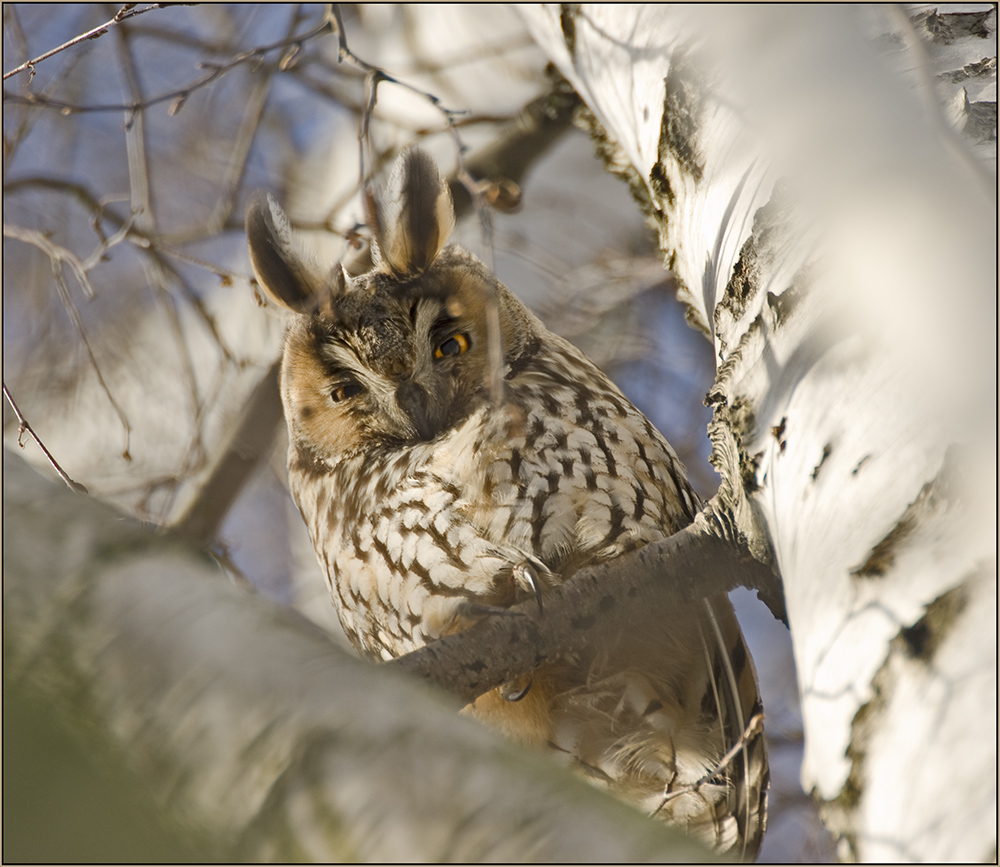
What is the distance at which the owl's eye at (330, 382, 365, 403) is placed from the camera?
1973mm

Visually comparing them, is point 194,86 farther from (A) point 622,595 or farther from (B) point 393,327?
(A) point 622,595

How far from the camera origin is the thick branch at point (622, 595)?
1.23 meters

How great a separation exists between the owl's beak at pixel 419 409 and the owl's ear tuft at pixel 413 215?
30cm

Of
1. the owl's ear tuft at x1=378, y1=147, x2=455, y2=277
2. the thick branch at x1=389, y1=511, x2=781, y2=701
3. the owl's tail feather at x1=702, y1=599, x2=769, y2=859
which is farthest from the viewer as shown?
the owl's ear tuft at x1=378, y1=147, x2=455, y2=277

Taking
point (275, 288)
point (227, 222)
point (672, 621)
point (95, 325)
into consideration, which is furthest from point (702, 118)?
point (95, 325)

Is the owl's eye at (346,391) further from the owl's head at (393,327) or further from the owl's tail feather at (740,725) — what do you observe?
the owl's tail feather at (740,725)

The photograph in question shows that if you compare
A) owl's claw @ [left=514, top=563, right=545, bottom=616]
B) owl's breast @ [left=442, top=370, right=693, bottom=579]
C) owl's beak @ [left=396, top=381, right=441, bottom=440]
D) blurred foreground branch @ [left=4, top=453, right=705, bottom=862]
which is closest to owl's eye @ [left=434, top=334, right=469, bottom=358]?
owl's beak @ [left=396, top=381, right=441, bottom=440]

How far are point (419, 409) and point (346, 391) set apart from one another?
0.84 ft

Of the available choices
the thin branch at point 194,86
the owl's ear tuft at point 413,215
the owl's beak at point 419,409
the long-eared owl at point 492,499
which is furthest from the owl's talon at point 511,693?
the thin branch at point 194,86

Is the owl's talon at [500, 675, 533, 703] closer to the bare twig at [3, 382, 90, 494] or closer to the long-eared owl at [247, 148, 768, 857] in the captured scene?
the long-eared owl at [247, 148, 768, 857]

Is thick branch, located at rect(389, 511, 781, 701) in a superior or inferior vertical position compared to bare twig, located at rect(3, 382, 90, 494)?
inferior

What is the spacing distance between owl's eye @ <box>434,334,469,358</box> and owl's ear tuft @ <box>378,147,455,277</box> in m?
0.18

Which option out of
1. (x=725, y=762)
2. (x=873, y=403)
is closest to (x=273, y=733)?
(x=873, y=403)

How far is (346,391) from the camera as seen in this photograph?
199 cm
